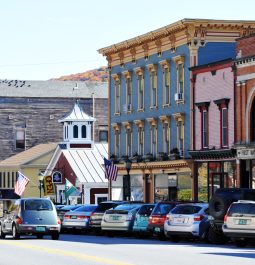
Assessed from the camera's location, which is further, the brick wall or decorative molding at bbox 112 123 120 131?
decorative molding at bbox 112 123 120 131

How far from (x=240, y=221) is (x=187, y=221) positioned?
4236 millimetres

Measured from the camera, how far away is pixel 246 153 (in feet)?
187

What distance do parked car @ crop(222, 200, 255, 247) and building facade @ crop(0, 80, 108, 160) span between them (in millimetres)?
74211

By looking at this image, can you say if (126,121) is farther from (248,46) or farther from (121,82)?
(248,46)

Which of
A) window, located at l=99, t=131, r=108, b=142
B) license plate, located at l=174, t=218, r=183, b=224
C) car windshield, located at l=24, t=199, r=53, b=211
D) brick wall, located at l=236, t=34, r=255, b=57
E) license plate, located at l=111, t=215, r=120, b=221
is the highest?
brick wall, located at l=236, t=34, r=255, b=57

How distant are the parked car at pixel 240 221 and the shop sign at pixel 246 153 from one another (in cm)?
1890

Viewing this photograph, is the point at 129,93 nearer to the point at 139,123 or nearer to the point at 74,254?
the point at 139,123

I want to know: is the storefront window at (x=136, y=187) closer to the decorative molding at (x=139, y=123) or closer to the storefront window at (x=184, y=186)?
the decorative molding at (x=139, y=123)

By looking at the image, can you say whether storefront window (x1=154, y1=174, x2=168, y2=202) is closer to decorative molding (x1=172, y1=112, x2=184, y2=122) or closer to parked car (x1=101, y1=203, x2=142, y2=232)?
decorative molding (x1=172, y1=112, x2=184, y2=122)

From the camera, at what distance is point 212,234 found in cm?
4031

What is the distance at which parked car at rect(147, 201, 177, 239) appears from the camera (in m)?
43.7

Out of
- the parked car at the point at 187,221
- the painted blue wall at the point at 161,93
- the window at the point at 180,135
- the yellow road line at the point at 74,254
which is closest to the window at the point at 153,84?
the painted blue wall at the point at 161,93

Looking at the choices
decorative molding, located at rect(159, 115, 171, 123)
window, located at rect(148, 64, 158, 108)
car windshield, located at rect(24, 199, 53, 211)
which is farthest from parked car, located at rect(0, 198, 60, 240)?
window, located at rect(148, 64, 158, 108)

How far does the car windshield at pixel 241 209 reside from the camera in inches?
1455
